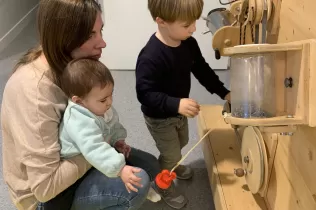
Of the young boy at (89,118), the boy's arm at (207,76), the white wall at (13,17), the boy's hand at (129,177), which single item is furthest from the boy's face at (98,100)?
the white wall at (13,17)

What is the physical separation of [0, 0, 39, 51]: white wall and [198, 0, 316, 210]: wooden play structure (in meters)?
1.94

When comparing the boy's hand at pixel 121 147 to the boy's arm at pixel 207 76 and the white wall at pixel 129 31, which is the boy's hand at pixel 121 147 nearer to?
the boy's arm at pixel 207 76

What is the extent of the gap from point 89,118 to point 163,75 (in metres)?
0.32

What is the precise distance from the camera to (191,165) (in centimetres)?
A: 160

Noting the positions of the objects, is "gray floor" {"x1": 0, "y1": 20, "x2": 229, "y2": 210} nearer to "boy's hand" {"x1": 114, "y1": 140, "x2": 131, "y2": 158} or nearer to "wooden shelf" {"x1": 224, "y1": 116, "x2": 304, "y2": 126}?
"boy's hand" {"x1": 114, "y1": 140, "x2": 131, "y2": 158}

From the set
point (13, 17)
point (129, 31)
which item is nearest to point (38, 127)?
point (129, 31)

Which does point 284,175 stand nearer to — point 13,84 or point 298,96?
point 298,96

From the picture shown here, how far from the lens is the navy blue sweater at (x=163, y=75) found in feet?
3.93

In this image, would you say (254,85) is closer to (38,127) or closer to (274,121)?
(274,121)

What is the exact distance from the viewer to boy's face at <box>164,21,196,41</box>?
1.18m

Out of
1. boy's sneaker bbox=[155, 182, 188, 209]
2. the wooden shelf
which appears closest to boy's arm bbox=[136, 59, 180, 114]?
boy's sneaker bbox=[155, 182, 188, 209]

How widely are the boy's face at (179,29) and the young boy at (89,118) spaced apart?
0.29m

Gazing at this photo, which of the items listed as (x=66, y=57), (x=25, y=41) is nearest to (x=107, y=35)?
(x=25, y=41)

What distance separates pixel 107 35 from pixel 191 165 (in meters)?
0.98
